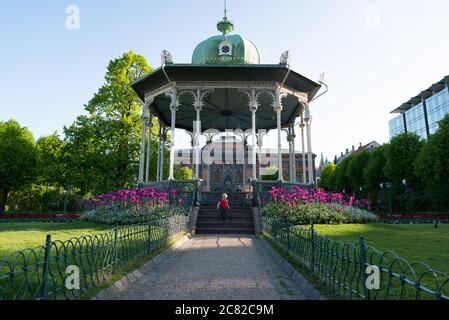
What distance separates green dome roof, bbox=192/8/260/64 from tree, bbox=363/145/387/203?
26.1 metres

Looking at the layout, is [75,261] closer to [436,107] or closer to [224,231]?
[224,231]

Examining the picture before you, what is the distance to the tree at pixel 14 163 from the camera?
31.0 meters

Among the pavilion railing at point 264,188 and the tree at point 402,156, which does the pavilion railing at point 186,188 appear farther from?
the tree at point 402,156

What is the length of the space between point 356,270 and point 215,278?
242 centimetres

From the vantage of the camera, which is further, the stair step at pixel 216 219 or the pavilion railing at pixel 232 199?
the pavilion railing at pixel 232 199

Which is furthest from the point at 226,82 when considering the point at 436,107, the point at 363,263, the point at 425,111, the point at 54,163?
the point at 425,111

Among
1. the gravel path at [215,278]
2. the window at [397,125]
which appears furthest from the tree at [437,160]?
the window at [397,125]

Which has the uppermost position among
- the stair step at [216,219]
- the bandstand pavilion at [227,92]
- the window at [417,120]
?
the window at [417,120]

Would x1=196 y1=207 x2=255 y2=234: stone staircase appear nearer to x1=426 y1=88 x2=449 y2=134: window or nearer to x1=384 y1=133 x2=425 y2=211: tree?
x1=384 y1=133 x2=425 y2=211: tree

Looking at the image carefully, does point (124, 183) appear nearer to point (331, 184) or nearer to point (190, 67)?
point (190, 67)

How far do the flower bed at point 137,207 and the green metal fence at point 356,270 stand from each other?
252 inches

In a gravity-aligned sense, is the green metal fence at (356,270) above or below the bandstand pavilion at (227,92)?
below

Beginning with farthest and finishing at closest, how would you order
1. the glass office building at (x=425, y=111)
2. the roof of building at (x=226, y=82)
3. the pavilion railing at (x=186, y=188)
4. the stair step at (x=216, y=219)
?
the glass office building at (x=425, y=111), the roof of building at (x=226, y=82), the pavilion railing at (x=186, y=188), the stair step at (x=216, y=219)
